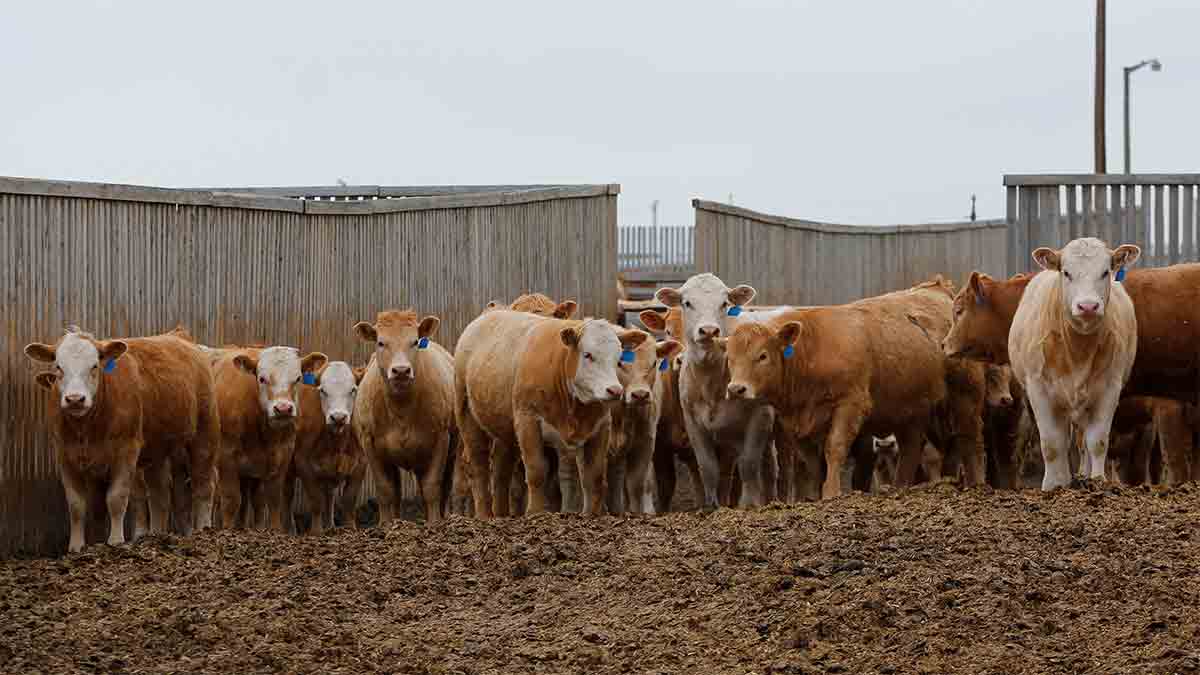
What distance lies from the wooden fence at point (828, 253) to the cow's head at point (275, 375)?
25.2ft

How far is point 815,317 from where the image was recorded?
15.5 metres

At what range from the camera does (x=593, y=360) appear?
1466 centimetres

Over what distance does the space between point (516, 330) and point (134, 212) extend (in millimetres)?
3206

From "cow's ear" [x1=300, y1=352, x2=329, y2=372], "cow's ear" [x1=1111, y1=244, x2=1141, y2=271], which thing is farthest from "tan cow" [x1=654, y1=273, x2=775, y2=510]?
"cow's ear" [x1=300, y1=352, x2=329, y2=372]

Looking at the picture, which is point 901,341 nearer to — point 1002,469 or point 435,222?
point 1002,469

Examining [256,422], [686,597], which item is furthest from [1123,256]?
[256,422]

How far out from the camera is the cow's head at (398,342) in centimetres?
1606

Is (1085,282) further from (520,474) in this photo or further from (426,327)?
(426,327)

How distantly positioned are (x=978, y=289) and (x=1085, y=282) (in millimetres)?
2331

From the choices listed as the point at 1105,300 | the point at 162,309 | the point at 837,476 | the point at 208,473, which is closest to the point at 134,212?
the point at 162,309

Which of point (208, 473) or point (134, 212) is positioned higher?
point (134, 212)

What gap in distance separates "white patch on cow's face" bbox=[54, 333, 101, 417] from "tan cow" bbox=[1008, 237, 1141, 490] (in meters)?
6.64

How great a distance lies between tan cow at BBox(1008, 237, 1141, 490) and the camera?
536 inches

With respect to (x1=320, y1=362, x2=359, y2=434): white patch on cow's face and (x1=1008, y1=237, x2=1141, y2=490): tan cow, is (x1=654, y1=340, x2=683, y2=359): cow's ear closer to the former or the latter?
(x1=320, y1=362, x2=359, y2=434): white patch on cow's face
